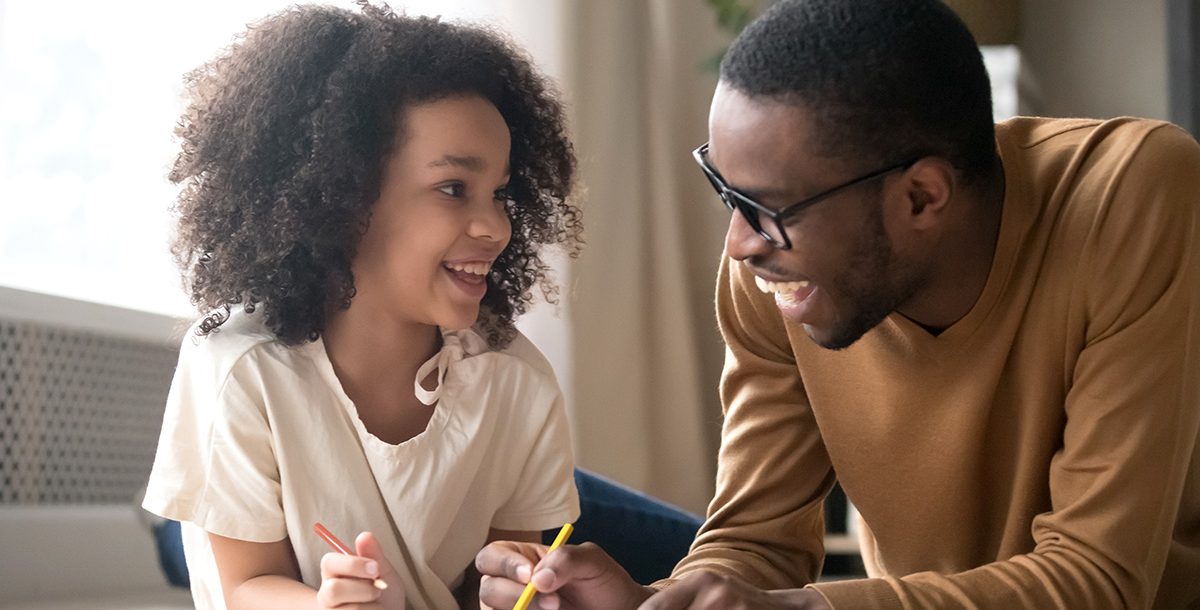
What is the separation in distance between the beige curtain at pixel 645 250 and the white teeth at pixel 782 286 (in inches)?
64.5

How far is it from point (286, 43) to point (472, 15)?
119cm

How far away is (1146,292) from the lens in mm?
1224

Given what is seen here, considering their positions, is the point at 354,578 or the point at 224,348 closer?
the point at 354,578

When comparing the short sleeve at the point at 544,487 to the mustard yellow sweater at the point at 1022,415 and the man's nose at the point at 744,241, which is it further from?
the man's nose at the point at 744,241

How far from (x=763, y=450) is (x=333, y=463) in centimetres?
47

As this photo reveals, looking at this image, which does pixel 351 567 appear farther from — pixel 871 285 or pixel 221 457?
pixel 871 285

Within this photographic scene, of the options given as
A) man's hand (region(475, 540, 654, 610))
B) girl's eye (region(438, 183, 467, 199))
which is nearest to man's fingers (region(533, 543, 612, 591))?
man's hand (region(475, 540, 654, 610))

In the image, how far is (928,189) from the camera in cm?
123

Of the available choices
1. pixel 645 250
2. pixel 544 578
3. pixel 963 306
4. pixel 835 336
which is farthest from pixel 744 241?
pixel 645 250

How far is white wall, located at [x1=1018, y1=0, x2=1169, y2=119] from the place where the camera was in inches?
115

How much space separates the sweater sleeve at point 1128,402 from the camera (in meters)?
1.19

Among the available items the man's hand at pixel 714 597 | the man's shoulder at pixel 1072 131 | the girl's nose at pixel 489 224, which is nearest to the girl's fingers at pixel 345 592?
the man's hand at pixel 714 597

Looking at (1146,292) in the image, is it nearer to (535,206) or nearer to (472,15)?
(535,206)

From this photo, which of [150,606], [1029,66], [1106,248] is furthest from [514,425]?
[1029,66]
